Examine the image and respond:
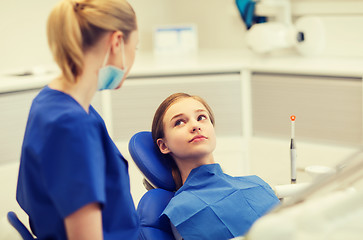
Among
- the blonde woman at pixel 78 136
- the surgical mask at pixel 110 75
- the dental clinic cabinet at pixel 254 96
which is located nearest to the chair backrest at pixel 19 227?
the blonde woman at pixel 78 136

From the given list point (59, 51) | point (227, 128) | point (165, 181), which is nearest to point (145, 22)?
point (227, 128)

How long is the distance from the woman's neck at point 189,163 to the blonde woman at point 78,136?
19.6 inches

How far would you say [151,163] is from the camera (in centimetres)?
187

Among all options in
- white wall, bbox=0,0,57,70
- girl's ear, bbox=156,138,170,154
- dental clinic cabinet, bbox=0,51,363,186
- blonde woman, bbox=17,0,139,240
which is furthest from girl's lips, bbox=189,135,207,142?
A: white wall, bbox=0,0,57,70

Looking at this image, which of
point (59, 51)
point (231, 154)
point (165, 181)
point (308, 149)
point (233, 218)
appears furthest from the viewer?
point (231, 154)

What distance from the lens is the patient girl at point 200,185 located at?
1655 mm

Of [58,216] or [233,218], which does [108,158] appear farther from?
[233,218]

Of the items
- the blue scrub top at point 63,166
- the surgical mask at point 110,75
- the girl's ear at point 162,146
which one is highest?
the surgical mask at point 110,75

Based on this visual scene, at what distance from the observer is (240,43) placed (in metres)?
3.61

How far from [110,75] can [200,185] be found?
0.58 m

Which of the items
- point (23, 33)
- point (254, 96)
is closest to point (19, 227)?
point (254, 96)

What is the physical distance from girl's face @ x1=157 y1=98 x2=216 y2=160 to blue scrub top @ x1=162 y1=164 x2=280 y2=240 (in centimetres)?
7

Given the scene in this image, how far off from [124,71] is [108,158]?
0.21 m

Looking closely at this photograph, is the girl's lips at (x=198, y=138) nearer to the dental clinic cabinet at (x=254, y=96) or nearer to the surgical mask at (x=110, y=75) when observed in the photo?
the surgical mask at (x=110, y=75)
